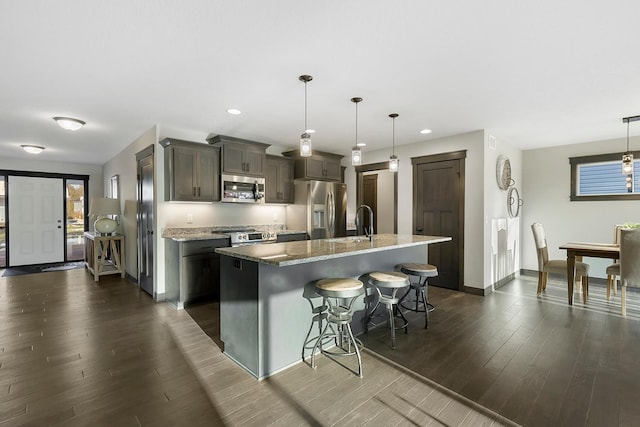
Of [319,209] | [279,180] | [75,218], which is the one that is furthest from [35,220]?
[319,209]

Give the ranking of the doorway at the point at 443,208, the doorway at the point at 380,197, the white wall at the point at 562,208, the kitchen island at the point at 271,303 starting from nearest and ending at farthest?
the kitchen island at the point at 271,303
the doorway at the point at 443,208
the white wall at the point at 562,208
the doorway at the point at 380,197

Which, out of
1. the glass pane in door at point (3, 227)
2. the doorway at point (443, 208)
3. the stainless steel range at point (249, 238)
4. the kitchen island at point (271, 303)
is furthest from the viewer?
the glass pane in door at point (3, 227)

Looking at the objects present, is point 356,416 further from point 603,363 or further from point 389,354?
point 603,363

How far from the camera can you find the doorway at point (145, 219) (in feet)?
14.7

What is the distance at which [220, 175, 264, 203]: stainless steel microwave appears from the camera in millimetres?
4766

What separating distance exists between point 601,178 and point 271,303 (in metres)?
6.18

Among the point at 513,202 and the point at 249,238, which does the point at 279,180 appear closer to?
the point at 249,238

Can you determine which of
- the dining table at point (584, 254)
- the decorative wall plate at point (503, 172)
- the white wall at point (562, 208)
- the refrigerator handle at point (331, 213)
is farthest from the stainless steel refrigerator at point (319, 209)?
the white wall at point (562, 208)

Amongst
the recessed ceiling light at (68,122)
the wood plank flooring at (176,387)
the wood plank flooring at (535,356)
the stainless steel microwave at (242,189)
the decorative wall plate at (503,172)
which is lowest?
the wood plank flooring at (535,356)

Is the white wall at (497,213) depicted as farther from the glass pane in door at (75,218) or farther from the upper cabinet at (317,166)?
the glass pane in door at (75,218)

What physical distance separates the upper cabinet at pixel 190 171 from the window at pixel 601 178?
6240mm

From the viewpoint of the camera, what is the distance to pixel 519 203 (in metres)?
6.05

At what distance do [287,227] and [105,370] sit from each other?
384 centimetres

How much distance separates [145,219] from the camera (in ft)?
15.6
